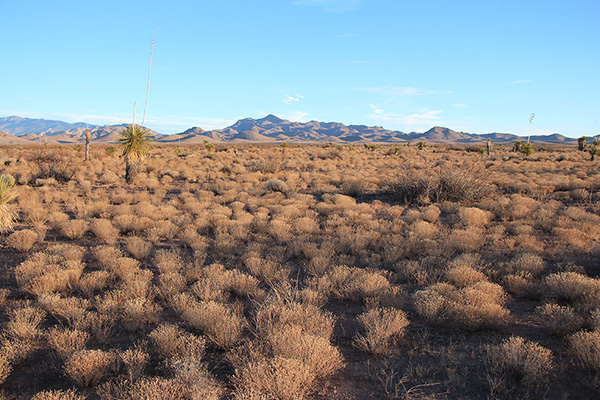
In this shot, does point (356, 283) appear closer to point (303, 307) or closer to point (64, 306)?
point (303, 307)

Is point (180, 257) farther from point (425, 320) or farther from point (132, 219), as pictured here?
point (425, 320)

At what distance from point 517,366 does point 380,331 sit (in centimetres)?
135

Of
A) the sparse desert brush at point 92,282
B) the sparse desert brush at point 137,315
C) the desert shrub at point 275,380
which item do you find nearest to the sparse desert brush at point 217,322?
the sparse desert brush at point 137,315

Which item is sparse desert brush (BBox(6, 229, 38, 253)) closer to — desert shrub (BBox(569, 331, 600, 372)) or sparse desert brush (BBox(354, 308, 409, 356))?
sparse desert brush (BBox(354, 308, 409, 356))

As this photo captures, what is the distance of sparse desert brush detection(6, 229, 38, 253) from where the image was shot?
7.23 metres

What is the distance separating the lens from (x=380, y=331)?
13.0ft

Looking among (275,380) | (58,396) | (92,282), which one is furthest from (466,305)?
(92,282)

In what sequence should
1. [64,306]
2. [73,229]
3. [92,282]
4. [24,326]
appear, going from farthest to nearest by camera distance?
[73,229], [92,282], [64,306], [24,326]

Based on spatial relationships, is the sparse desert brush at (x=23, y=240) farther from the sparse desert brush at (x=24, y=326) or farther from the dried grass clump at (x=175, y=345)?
the dried grass clump at (x=175, y=345)

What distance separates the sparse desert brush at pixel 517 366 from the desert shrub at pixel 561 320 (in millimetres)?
549

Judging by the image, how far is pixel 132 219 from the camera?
376 inches

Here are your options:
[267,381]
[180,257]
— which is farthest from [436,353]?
[180,257]

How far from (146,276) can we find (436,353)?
4631 mm

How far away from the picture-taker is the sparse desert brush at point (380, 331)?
3.87 metres
